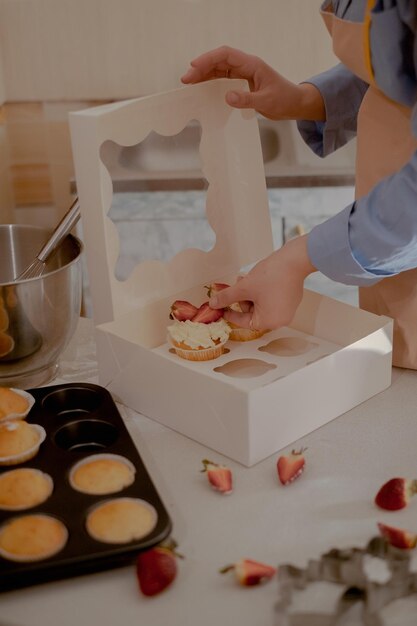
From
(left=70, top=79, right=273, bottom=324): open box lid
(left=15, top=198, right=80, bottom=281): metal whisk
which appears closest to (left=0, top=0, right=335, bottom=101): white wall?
(left=70, top=79, right=273, bottom=324): open box lid

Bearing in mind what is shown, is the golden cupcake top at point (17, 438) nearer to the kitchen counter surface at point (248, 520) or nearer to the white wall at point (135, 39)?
the kitchen counter surface at point (248, 520)

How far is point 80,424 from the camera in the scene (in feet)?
3.62

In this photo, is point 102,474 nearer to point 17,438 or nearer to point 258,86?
point 17,438

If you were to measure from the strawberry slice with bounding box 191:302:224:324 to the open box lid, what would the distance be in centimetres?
9

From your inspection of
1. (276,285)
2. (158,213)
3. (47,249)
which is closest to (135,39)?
→ (158,213)

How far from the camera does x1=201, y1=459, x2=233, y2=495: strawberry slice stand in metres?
1.00

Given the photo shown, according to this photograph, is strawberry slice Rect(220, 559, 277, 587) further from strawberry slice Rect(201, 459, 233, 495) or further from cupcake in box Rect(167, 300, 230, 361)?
cupcake in box Rect(167, 300, 230, 361)

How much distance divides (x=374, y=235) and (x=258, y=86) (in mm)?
433

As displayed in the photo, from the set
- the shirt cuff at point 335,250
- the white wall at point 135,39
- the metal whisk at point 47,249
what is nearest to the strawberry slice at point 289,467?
the shirt cuff at point 335,250

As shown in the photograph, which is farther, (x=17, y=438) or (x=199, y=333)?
(x=199, y=333)

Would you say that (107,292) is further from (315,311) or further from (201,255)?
(315,311)

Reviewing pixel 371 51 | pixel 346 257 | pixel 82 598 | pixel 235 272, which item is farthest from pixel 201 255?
pixel 82 598

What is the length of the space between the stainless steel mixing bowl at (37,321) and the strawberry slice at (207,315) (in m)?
0.19

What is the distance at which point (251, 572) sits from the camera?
843mm
